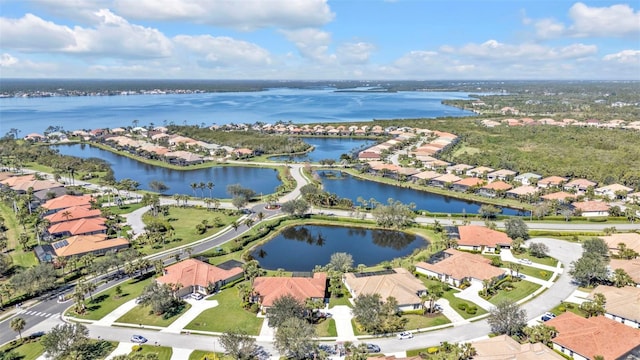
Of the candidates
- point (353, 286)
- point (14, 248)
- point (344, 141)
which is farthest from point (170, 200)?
point (344, 141)

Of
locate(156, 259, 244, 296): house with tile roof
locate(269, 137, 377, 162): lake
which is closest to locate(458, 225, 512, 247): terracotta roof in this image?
locate(156, 259, 244, 296): house with tile roof

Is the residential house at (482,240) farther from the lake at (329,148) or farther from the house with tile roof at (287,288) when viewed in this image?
the lake at (329,148)

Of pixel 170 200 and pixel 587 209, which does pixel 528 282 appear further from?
pixel 170 200

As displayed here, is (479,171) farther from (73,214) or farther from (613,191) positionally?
(73,214)

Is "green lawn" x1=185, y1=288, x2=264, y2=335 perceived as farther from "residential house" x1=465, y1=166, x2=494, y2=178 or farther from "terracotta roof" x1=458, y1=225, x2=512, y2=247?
"residential house" x1=465, y1=166, x2=494, y2=178

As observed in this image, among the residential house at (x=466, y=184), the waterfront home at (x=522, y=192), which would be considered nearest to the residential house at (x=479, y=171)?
the residential house at (x=466, y=184)

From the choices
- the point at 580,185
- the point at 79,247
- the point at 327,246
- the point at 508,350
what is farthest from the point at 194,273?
the point at 580,185
